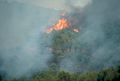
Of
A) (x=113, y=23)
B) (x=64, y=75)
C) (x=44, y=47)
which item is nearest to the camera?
(x=64, y=75)

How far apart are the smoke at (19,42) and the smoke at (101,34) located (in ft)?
4.96

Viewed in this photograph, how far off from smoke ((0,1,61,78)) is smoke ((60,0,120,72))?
151 cm

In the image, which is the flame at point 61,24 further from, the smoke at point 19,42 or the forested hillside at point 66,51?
the smoke at point 19,42

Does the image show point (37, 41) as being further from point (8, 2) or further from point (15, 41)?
point (8, 2)

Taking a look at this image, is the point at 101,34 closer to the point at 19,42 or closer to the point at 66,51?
the point at 66,51

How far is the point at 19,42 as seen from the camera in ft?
14.2

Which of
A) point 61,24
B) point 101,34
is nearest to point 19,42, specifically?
point 101,34

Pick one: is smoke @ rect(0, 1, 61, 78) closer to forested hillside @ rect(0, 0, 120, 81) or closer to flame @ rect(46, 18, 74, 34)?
forested hillside @ rect(0, 0, 120, 81)

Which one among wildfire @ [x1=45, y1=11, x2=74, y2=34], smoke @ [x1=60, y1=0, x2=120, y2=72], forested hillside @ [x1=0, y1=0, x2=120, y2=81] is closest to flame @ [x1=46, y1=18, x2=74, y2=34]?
wildfire @ [x1=45, y1=11, x2=74, y2=34]

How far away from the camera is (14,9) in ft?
14.3

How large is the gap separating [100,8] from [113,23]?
125cm

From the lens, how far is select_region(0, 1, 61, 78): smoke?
377 cm

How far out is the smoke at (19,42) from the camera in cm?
377

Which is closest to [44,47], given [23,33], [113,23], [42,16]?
[23,33]
